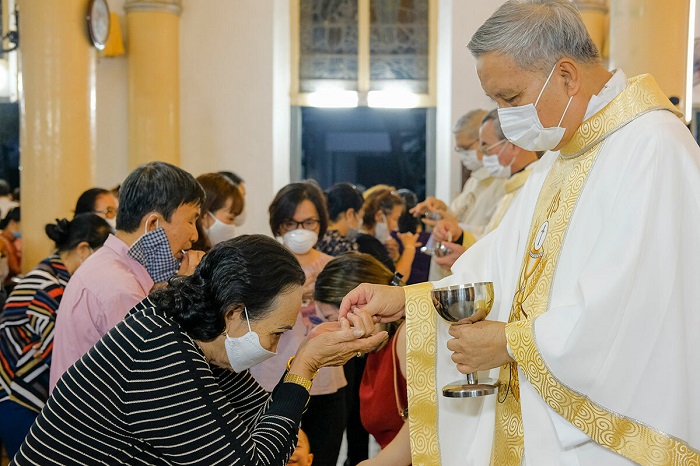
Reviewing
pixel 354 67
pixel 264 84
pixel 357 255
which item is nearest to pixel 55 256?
pixel 357 255

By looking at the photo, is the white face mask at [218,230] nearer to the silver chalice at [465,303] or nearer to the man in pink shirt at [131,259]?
the man in pink shirt at [131,259]

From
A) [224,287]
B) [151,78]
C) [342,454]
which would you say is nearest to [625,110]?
[224,287]

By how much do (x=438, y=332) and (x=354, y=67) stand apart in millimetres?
8904

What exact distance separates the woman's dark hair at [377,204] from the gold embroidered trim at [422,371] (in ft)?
14.1

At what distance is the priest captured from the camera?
2148 mm

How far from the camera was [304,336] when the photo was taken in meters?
4.26

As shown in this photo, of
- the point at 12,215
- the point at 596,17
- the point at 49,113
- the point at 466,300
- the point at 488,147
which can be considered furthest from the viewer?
the point at 596,17

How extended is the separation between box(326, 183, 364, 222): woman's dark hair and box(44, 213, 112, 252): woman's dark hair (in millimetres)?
2147

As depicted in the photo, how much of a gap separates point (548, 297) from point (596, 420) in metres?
0.36

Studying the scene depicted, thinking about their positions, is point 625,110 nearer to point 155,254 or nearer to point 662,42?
point 155,254

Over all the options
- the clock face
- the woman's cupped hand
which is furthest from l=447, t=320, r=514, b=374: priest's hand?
the clock face

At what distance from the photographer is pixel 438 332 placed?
283 centimetres

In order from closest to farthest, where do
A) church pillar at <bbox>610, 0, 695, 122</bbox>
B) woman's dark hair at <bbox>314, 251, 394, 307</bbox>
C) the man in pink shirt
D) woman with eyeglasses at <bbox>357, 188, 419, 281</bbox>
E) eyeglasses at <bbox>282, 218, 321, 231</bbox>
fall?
the man in pink shirt → woman's dark hair at <bbox>314, 251, 394, 307</bbox> → eyeglasses at <bbox>282, 218, 321, 231</bbox> → church pillar at <bbox>610, 0, 695, 122</bbox> → woman with eyeglasses at <bbox>357, 188, 419, 281</bbox>

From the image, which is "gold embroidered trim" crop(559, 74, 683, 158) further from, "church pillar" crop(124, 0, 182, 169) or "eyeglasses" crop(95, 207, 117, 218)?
Answer: "church pillar" crop(124, 0, 182, 169)
